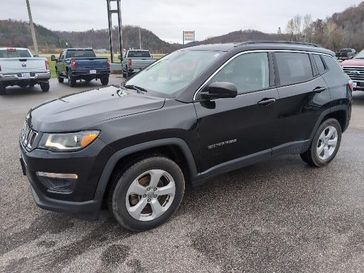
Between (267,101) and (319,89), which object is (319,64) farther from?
(267,101)

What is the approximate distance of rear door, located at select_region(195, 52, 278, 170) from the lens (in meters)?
3.39

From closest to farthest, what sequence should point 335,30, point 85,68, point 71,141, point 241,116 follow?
point 71,141 < point 241,116 < point 85,68 < point 335,30

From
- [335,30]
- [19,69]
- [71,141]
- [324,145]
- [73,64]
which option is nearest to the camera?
[71,141]

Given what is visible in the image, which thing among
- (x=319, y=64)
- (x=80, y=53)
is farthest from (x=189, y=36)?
(x=319, y=64)

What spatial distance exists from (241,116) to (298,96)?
3.18 feet

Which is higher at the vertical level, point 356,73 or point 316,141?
point 356,73

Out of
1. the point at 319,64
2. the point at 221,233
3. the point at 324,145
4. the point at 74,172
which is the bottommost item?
the point at 221,233

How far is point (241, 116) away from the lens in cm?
359

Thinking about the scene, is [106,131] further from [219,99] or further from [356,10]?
[356,10]

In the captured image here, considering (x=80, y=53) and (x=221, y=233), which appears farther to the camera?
(x=80, y=53)

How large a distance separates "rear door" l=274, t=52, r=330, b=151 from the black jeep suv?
0.01 metres

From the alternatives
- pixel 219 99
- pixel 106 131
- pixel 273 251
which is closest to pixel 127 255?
pixel 106 131

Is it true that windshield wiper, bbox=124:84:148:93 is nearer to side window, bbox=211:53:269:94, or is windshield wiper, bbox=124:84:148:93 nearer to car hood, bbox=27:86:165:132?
car hood, bbox=27:86:165:132

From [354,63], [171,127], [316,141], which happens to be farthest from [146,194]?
[354,63]
